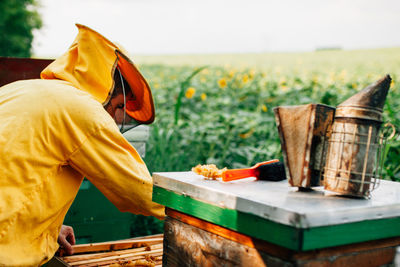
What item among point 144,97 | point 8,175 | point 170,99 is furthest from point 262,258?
point 170,99

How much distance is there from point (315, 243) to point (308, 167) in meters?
0.28

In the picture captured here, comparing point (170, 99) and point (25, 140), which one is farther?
point (170, 99)

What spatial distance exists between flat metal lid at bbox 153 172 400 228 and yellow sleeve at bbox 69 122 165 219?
22cm

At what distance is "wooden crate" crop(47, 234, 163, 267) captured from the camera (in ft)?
5.79

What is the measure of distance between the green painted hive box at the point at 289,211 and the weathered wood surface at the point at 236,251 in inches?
1.6

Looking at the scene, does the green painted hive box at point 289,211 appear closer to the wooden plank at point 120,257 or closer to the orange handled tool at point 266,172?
the orange handled tool at point 266,172

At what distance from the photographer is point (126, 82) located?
2.06m

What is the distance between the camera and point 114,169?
1.63m

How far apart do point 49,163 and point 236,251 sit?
0.84 metres

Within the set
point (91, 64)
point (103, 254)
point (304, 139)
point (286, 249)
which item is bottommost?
point (103, 254)

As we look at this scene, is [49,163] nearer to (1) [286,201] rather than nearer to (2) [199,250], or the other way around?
(2) [199,250]

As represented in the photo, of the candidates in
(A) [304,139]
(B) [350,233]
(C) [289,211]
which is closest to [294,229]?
(C) [289,211]

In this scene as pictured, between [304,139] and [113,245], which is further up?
[304,139]

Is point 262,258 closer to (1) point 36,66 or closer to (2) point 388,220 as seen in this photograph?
(2) point 388,220
